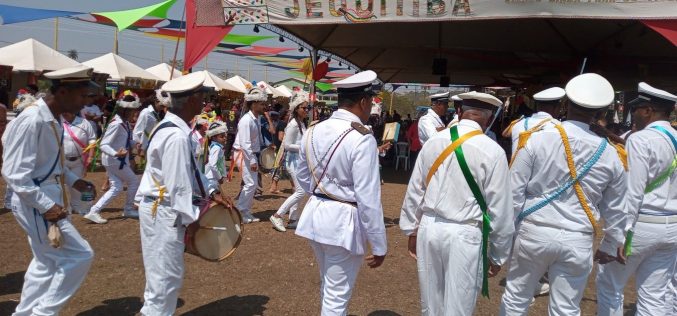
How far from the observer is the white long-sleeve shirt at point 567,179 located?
345 cm

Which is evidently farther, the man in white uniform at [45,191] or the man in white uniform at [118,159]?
the man in white uniform at [118,159]

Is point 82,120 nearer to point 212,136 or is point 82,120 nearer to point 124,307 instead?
point 212,136

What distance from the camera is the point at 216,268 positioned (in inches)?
236

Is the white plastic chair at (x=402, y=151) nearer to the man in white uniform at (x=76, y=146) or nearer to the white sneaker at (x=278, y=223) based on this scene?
the white sneaker at (x=278, y=223)

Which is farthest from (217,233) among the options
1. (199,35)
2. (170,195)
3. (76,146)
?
(199,35)

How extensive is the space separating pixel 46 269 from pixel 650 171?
419cm

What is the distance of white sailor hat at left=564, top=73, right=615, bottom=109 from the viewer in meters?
3.51

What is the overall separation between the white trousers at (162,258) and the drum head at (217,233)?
139 mm

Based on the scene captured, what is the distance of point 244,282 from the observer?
221 inches

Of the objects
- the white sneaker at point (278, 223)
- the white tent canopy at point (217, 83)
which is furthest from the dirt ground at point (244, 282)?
the white tent canopy at point (217, 83)

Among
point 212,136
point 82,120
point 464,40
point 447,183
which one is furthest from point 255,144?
point 464,40

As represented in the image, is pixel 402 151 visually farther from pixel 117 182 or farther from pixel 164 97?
pixel 164 97

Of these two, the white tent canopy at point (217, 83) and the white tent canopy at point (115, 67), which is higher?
the white tent canopy at point (115, 67)

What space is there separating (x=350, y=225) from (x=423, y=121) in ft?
13.3
